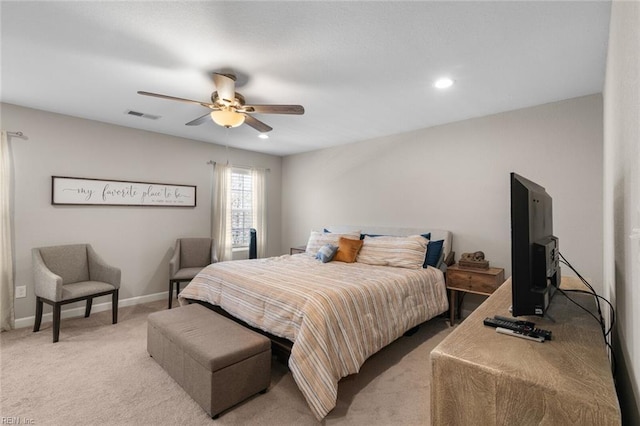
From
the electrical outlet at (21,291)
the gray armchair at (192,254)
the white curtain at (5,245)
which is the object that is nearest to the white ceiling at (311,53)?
the white curtain at (5,245)

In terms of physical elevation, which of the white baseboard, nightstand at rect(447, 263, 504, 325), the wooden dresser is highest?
the wooden dresser

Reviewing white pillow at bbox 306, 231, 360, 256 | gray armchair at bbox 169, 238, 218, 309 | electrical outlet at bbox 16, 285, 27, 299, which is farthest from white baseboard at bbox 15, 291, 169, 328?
white pillow at bbox 306, 231, 360, 256

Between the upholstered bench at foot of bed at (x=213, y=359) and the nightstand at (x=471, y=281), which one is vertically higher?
the nightstand at (x=471, y=281)

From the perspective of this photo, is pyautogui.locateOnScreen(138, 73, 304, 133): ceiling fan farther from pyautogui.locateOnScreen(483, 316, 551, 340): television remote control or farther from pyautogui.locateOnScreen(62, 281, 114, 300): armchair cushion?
pyautogui.locateOnScreen(62, 281, 114, 300): armchair cushion

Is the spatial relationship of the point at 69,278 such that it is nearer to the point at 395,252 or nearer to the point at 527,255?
the point at 395,252

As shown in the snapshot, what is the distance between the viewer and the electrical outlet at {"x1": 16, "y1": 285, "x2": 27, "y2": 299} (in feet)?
10.9

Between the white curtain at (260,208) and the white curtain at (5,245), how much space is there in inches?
122

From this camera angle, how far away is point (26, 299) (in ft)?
11.1

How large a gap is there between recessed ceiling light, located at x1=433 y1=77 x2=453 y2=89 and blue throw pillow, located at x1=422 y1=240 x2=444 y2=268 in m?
1.73

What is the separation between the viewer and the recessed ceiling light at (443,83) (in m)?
2.56

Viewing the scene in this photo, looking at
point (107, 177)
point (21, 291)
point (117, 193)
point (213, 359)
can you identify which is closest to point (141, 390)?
point (213, 359)

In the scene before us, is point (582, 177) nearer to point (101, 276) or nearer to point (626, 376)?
point (626, 376)

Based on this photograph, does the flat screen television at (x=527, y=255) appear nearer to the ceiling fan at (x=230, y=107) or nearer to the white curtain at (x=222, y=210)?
the ceiling fan at (x=230, y=107)

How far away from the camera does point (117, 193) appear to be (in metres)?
3.97
